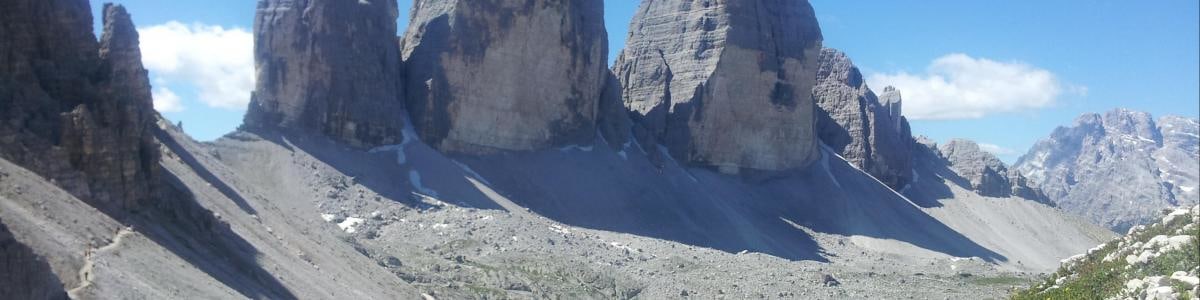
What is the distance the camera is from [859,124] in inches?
4183

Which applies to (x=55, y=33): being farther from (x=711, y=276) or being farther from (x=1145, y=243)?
(x=711, y=276)

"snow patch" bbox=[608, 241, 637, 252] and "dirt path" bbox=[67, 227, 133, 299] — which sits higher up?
"dirt path" bbox=[67, 227, 133, 299]

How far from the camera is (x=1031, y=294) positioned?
21.8 m

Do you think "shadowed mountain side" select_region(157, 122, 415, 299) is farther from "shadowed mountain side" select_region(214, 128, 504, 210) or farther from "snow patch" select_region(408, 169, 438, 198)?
"snow patch" select_region(408, 169, 438, 198)

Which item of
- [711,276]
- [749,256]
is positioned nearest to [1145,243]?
[711,276]

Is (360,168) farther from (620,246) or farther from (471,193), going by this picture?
(620,246)

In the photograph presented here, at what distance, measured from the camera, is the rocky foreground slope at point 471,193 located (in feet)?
104

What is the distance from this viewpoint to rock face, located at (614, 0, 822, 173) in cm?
8881

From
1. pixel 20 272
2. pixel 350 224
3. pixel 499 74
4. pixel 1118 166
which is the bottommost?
pixel 350 224

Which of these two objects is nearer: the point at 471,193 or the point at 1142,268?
the point at 1142,268

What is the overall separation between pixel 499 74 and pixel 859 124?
44.0 meters

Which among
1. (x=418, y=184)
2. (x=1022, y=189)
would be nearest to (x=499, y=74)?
(x=418, y=184)

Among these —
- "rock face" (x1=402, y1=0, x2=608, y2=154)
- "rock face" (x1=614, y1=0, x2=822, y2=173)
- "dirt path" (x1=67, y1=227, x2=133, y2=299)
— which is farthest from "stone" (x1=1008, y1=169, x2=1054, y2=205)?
"dirt path" (x1=67, y1=227, x2=133, y2=299)

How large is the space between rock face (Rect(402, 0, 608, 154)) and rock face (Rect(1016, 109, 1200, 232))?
98.1 meters
